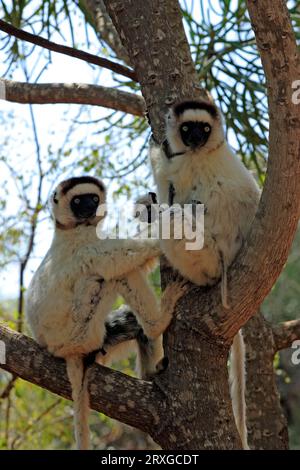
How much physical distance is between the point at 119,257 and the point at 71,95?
196 cm

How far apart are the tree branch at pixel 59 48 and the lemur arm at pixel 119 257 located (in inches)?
63.3

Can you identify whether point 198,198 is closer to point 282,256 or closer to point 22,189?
point 282,256

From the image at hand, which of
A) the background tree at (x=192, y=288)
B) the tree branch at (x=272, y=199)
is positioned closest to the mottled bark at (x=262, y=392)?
the background tree at (x=192, y=288)

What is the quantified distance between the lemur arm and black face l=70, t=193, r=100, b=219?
1.28ft

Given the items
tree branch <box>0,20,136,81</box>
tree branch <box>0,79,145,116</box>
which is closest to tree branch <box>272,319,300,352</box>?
tree branch <box>0,79,145,116</box>

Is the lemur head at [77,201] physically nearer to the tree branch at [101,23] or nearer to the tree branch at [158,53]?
the tree branch at [158,53]

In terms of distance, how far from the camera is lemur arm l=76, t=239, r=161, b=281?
13.6 ft

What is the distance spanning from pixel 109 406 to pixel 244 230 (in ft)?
3.73

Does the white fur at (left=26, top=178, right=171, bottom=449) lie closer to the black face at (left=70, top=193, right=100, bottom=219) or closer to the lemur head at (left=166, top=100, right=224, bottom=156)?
the black face at (left=70, top=193, right=100, bottom=219)

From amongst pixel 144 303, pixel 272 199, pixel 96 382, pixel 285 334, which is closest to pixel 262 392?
pixel 285 334

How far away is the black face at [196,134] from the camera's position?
162 inches

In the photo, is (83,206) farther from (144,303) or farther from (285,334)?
(285,334)

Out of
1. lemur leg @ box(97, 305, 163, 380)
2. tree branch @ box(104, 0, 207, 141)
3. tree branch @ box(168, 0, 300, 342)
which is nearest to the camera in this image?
tree branch @ box(168, 0, 300, 342)
